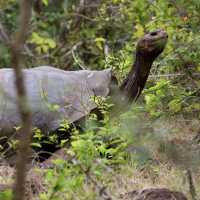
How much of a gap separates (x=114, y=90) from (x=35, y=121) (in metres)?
0.76

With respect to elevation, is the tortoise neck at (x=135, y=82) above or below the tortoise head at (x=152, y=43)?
below

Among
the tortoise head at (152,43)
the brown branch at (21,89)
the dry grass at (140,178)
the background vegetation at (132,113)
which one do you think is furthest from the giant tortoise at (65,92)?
the brown branch at (21,89)

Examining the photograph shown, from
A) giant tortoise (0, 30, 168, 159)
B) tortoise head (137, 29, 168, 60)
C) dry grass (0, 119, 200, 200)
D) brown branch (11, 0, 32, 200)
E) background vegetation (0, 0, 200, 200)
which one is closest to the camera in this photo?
brown branch (11, 0, 32, 200)

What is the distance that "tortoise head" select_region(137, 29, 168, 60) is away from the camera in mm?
4844

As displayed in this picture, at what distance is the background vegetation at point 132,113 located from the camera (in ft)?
10.4

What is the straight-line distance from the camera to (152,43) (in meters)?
4.92

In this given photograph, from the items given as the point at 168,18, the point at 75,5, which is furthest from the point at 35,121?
the point at 75,5

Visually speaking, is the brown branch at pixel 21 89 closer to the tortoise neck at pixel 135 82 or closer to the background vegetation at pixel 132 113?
the background vegetation at pixel 132 113

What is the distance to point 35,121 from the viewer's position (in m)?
5.30

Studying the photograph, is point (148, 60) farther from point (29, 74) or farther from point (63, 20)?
point (63, 20)

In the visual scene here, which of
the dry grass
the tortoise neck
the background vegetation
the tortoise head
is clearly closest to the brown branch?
the background vegetation

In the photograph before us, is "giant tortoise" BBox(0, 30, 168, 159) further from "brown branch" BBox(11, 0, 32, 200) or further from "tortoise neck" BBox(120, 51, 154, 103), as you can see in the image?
"brown branch" BBox(11, 0, 32, 200)

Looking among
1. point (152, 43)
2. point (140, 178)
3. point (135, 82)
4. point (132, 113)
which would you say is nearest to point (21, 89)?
point (132, 113)

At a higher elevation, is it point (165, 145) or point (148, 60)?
point (148, 60)
